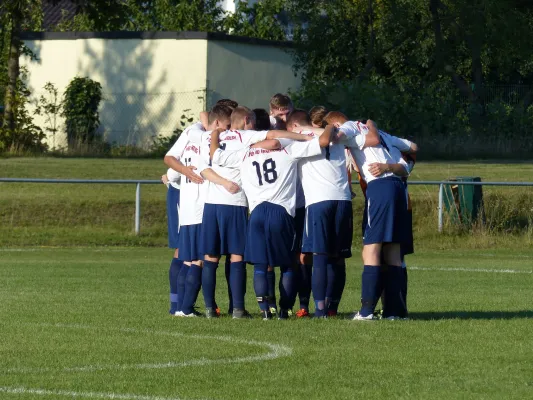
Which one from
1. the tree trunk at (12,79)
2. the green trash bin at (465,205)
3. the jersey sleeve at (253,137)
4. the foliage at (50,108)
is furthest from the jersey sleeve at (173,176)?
the foliage at (50,108)

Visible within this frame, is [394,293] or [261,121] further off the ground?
[261,121]

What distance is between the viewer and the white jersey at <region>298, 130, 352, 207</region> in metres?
10.9

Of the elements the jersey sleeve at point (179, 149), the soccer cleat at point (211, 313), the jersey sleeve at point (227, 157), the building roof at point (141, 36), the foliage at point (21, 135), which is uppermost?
the building roof at point (141, 36)

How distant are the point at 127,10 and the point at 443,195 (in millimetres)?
14653

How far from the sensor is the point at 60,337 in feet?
32.2

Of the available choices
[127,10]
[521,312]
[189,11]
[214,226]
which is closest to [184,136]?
[214,226]

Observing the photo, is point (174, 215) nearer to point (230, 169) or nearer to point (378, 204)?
point (230, 169)

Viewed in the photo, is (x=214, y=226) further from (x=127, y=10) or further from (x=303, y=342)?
(x=127, y=10)

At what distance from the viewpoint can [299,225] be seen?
1135 cm

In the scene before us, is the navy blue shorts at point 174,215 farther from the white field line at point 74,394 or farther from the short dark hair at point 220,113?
the white field line at point 74,394

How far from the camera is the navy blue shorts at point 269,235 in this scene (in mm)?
10805

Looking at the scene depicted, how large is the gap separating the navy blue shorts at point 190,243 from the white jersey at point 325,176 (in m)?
1.05

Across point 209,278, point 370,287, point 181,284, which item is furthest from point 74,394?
point 181,284

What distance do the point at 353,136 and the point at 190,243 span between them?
186 cm
